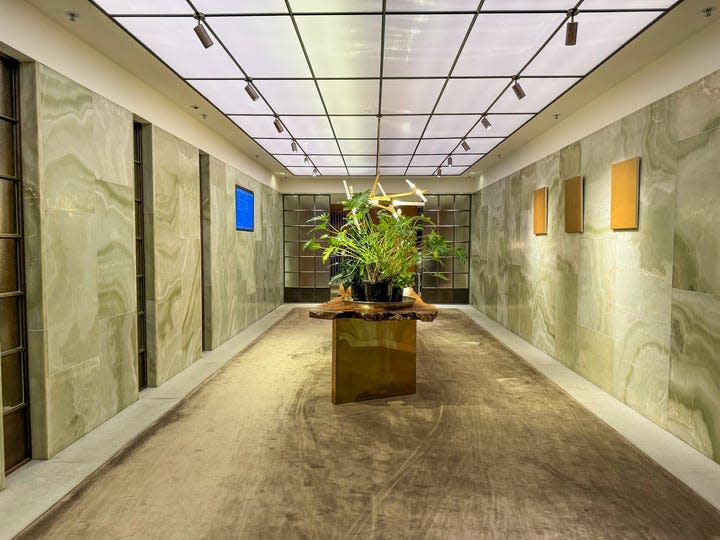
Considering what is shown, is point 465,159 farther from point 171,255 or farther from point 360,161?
point 171,255

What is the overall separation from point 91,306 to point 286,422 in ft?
6.56

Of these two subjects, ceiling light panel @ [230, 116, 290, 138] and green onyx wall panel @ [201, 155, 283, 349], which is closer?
ceiling light panel @ [230, 116, 290, 138]

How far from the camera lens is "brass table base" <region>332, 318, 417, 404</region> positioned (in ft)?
15.1

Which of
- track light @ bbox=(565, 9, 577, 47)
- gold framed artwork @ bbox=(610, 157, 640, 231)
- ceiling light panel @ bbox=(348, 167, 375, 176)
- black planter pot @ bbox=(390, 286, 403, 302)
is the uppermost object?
ceiling light panel @ bbox=(348, 167, 375, 176)

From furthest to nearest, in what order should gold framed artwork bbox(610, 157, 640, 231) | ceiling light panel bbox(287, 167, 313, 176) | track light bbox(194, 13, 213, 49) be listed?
ceiling light panel bbox(287, 167, 313, 176)
gold framed artwork bbox(610, 157, 640, 231)
track light bbox(194, 13, 213, 49)

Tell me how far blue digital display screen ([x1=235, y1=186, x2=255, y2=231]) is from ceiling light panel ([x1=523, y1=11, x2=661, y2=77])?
541 cm

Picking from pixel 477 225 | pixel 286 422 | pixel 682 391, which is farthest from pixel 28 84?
pixel 477 225

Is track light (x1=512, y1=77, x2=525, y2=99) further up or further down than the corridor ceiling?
further down

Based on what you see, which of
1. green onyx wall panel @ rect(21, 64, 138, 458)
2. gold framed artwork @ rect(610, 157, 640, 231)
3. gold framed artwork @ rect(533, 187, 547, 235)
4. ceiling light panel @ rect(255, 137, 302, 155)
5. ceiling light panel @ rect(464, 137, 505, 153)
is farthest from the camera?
ceiling light panel @ rect(255, 137, 302, 155)

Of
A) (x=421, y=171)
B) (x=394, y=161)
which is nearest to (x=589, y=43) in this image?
(x=394, y=161)

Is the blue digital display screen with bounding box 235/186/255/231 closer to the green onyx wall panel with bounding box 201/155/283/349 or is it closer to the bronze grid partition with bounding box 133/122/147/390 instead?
the green onyx wall panel with bounding box 201/155/283/349

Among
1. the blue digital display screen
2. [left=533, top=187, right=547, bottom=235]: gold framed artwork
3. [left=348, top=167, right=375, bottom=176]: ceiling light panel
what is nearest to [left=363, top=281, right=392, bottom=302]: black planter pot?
[left=533, top=187, right=547, bottom=235]: gold framed artwork

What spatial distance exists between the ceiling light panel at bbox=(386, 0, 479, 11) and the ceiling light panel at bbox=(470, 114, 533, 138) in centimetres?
298

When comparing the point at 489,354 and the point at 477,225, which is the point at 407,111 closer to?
the point at 489,354
